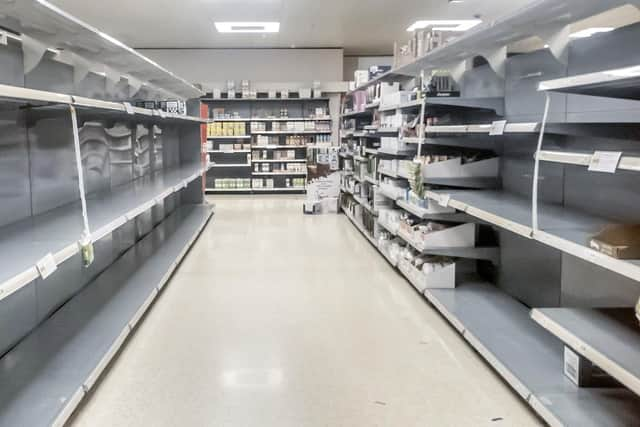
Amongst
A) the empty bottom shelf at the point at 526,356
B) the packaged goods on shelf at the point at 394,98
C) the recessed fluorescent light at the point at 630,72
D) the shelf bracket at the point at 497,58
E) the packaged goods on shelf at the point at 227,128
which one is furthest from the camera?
the packaged goods on shelf at the point at 227,128

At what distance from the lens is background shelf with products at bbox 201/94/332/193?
41.0 ft

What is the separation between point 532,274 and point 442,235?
0.71 m

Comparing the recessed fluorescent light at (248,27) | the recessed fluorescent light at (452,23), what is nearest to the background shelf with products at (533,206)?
the recessed fluorescent light at (452,23)

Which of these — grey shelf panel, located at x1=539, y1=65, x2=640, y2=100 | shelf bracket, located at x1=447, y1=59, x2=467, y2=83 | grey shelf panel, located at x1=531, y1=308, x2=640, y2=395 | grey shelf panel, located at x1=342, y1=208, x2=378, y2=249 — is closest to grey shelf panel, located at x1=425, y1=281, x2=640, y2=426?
grey shelf panel, located at x1=531, y1=308, x2=640, y2=395

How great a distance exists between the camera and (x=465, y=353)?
3354mm

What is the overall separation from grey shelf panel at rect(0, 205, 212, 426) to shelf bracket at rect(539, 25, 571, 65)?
2.92 meters

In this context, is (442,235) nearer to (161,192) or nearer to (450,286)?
(450,286)

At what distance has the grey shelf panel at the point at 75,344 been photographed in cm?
241

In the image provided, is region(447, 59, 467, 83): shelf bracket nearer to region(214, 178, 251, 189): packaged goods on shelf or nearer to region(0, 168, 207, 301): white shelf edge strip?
region(0, 168, 207, 301): white shelf edge strip

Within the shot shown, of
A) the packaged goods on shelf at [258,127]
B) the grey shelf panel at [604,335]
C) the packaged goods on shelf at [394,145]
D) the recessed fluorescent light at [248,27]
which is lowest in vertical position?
the grey shelf panel at [604,335]

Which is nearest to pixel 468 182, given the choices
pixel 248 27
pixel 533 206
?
pixel 533 206

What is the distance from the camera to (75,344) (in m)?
3.09

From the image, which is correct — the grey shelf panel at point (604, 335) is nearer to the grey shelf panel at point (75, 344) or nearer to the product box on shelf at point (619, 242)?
the product box on shelf at point (619, 242)

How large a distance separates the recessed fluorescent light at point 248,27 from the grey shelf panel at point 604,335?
8.24 meters
